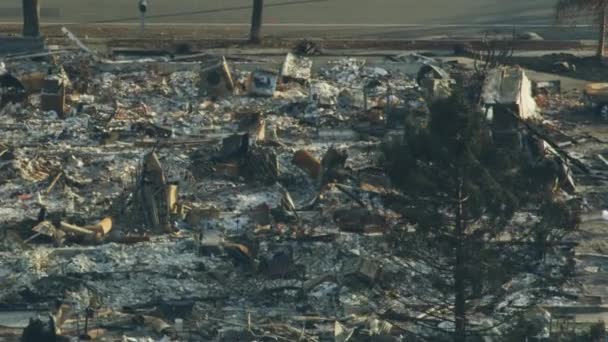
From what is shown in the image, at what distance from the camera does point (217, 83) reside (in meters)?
41.9

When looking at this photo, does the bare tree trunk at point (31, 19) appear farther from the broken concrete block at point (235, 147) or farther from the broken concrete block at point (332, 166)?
the broken concrete block at point (332, 166)

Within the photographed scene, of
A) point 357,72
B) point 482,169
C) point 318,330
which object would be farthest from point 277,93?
point 482,169

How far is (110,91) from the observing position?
139 ft

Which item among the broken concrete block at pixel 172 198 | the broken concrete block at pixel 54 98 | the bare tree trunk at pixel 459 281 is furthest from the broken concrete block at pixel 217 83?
the bare tree trunk at pixel 459 281

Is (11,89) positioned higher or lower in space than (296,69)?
lower

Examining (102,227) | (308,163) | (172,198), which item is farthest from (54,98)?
(102,227)

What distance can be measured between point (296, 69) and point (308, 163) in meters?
6.69

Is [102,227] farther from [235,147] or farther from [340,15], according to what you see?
[340,15]

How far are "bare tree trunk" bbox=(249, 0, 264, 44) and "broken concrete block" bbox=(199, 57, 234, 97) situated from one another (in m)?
4.28

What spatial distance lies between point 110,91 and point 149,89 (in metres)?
0.76

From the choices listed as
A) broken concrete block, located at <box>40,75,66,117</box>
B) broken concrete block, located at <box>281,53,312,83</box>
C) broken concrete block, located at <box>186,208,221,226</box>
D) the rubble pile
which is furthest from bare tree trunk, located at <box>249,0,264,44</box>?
broken concrete block, located at <box>186,208,221,226</box>

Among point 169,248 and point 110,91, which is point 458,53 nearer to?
point 110,91

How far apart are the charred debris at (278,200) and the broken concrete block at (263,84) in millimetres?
28

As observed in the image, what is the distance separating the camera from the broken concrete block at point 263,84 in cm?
4191
